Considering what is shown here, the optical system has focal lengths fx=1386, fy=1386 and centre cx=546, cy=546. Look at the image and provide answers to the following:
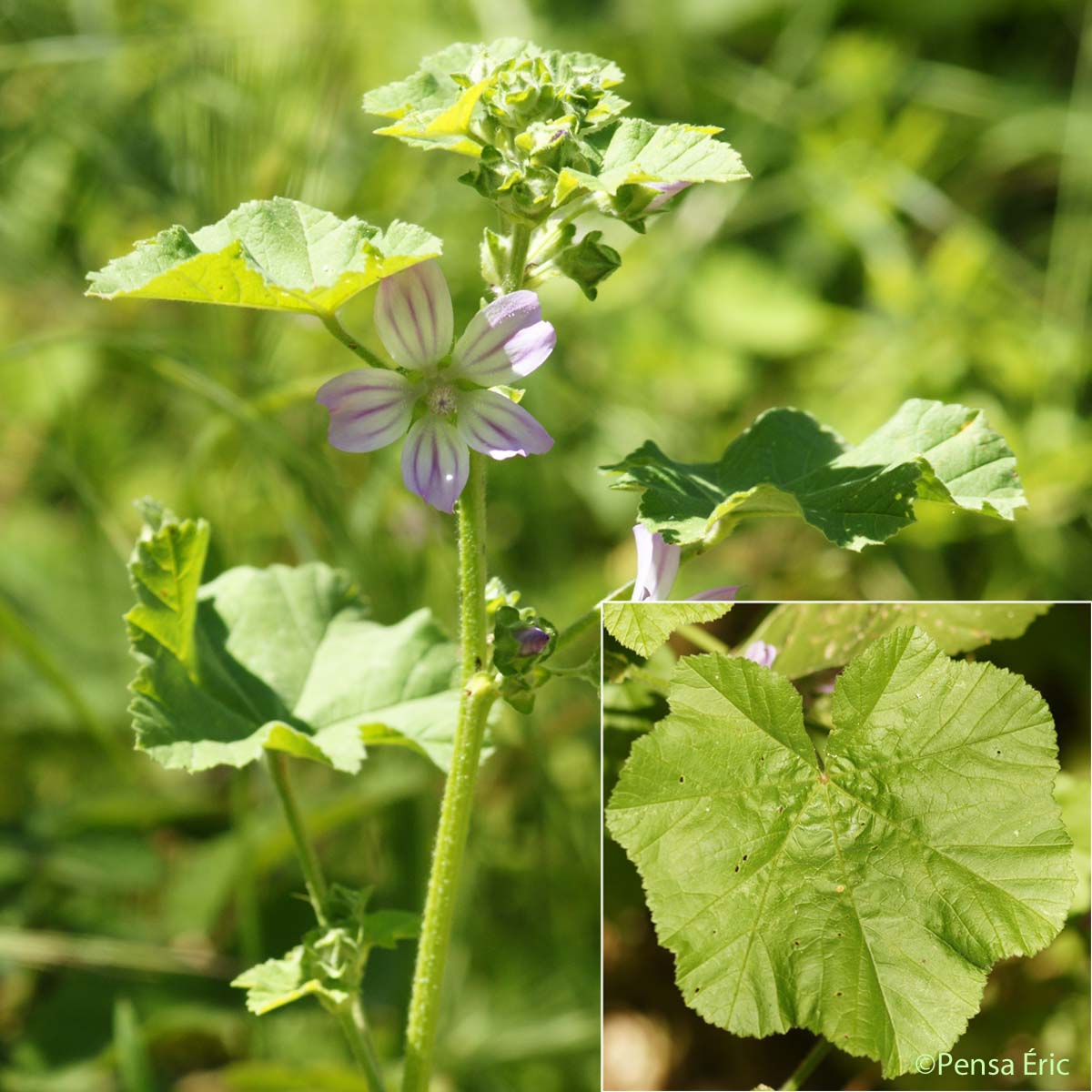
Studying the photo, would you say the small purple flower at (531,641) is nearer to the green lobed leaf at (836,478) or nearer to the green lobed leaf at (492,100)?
the green lobed leaf at (836,478)

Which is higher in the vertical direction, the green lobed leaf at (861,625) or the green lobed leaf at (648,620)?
the green lobed leaf at (648,620)

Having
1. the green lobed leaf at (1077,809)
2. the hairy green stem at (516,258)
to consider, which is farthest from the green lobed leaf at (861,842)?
the green lobed leaf at (1077,809)

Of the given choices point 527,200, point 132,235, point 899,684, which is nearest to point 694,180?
point 527,200

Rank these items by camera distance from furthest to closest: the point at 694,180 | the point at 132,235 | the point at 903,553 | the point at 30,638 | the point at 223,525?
the point at 132,235 < the point at 903,553 < the point at 223,525 < the point at 30,638 < the point at 694,180

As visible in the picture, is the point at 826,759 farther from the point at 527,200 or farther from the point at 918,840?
the point at 527,200

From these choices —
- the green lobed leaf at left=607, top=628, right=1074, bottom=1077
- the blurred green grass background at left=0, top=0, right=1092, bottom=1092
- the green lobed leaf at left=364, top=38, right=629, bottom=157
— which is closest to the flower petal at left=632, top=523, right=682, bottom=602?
the green lobed leaf at left=607, top=628, right=1074, bottom=1077

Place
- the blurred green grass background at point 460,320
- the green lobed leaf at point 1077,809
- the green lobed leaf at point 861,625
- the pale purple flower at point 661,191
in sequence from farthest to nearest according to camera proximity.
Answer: the blurred green grass background at point 460,320 → the green lobed leaf at point 1077,809 → the green lobed leaf at point 861,625 → the pale purple flower at point 661,191

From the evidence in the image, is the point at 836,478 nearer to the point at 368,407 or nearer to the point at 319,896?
the point at 368,407
